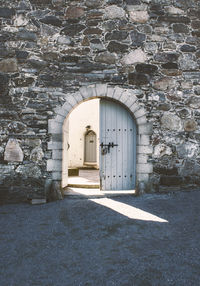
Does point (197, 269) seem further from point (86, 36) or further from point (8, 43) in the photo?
point (8, 43)

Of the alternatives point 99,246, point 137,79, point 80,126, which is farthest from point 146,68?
point 80,126

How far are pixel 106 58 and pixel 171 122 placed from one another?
184 cm

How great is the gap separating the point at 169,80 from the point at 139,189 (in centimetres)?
227

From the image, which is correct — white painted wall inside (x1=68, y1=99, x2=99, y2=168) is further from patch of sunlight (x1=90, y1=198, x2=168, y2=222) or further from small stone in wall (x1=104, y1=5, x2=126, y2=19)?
patch of sunlight (x1=90, y1=198, x2=168, y2=222)

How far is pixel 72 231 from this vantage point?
2.72m

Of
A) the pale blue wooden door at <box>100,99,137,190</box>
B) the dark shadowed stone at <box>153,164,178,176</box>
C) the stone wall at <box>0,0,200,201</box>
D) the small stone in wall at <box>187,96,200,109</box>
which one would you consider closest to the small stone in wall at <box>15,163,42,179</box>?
the stone wall at <box>0,0,200,201</box>

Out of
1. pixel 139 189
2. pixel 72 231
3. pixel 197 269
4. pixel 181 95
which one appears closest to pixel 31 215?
pixel 72 231

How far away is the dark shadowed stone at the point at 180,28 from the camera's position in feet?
14.2

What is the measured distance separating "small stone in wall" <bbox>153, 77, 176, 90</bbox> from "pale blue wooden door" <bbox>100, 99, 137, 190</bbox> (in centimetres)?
80

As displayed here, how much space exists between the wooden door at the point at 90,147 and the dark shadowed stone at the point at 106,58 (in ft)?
25.8

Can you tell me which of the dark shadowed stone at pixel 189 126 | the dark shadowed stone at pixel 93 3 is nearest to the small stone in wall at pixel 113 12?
the dark shadowed stone at pixel 93 3

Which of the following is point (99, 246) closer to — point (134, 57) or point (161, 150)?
point (161, 150)

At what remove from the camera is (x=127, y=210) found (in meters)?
3.39

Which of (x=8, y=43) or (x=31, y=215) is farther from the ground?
(x=8, y=43)
